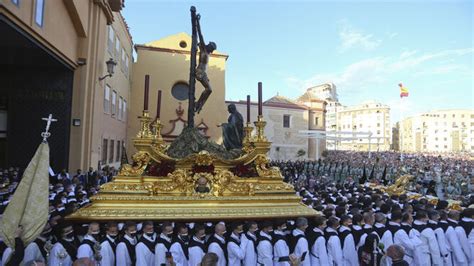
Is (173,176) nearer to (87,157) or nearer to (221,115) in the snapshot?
(87,157)

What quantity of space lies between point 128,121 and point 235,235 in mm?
24448

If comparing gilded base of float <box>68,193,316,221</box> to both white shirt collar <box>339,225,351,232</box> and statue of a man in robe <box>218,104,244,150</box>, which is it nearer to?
white shirt collar <box>339,225,351,232</box>

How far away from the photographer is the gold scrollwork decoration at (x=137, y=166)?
19.7 feet

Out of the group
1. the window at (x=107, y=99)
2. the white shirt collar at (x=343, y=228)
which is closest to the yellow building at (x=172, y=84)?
the window at (x=107, y=99)

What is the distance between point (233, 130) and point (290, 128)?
3168cm

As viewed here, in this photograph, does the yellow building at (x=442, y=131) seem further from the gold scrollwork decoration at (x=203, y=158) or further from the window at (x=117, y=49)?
the gold scrollwork decoration at (x=203, y=158)

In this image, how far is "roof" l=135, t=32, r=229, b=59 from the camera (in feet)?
97.0

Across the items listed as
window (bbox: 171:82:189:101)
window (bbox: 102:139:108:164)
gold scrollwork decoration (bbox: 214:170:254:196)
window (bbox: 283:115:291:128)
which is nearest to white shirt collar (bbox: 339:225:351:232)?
gold scrollwork decoration (bbox: 214:170:254:196)

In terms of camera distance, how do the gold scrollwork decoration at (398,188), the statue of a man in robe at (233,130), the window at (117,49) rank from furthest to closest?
the window at (117,49), the gold scrollwork decoration at (398,188), the statue of a man in robe at (233,130)

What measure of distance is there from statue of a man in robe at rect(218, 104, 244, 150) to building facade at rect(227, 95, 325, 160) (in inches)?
1164

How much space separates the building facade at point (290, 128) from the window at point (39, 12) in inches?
1113

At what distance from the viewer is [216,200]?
5.89 metres

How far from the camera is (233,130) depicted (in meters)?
7.23

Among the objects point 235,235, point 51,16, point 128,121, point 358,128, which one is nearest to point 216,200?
point 235,235
